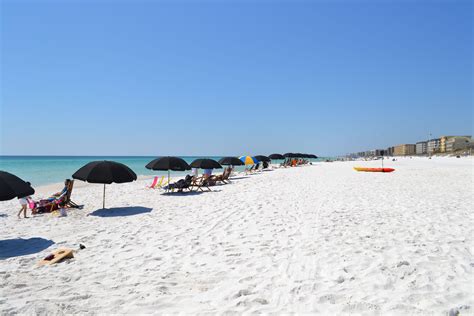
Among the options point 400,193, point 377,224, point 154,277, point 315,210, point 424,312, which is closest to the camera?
Answer: point 424,312

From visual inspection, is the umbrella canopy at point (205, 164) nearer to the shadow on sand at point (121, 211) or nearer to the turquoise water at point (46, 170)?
the shadow on sand at point (121, 211)

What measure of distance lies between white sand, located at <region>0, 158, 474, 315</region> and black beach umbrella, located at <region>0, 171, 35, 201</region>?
0.94m

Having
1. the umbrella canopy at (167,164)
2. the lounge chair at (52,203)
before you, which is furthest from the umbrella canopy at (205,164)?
the lounge chair at (52,203)

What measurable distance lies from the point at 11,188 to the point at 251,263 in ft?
13.6

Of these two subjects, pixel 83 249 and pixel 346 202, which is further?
pixel 346 202

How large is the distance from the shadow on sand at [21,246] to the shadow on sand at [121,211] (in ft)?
7.17

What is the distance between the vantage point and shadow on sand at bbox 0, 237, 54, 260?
439 cm

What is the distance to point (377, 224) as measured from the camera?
18.3 ft

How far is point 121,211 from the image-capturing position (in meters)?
7.79

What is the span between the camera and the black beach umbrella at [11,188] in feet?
14.5

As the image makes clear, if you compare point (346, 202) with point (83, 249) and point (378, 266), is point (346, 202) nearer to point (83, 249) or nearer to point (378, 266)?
point (378, 266)

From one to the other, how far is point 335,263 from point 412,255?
1.21m

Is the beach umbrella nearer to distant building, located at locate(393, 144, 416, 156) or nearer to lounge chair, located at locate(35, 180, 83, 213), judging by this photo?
lounge chair, located at locate(35, 180, 83, 213)

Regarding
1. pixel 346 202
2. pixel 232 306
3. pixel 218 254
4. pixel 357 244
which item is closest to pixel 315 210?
pixel 346 202
